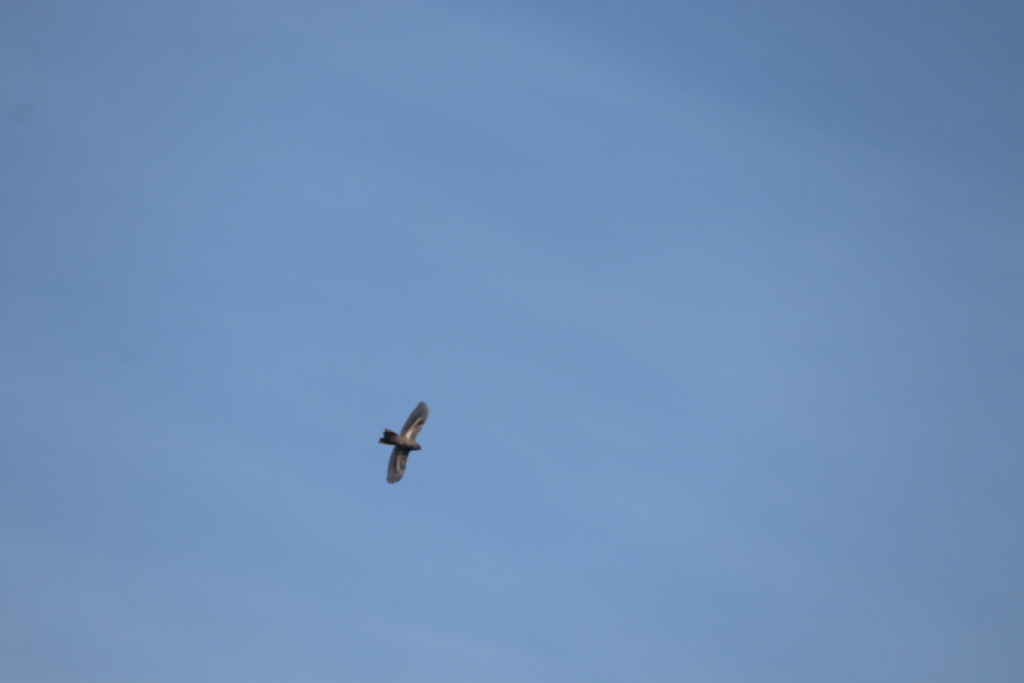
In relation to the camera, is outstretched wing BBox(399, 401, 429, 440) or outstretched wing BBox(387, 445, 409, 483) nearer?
outstretched wing BBox(387, 445, 409, 483)

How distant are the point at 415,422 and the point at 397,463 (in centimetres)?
336

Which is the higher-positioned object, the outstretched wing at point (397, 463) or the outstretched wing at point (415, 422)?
the outstretched wing at point (415, 422)

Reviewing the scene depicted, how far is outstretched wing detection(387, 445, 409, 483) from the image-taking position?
9044 centimetres

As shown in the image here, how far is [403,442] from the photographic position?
295ft

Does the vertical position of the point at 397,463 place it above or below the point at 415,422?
below

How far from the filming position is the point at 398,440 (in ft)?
294

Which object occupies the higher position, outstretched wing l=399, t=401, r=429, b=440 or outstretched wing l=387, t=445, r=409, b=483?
outstretched wing l=399, t=401, r=429, b=440

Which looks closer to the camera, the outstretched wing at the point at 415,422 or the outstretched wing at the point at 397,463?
the outstretched wing at the point at 397,463

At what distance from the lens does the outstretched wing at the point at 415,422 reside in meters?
92.1

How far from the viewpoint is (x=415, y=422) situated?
92.7 metres

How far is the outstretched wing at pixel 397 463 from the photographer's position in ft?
297

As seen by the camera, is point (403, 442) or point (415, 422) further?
point (415, 422)

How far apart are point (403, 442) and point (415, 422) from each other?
10.1 feet

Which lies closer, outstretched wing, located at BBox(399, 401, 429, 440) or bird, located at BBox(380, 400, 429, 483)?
bird, located at BBox(380, 400, 429, 483)
